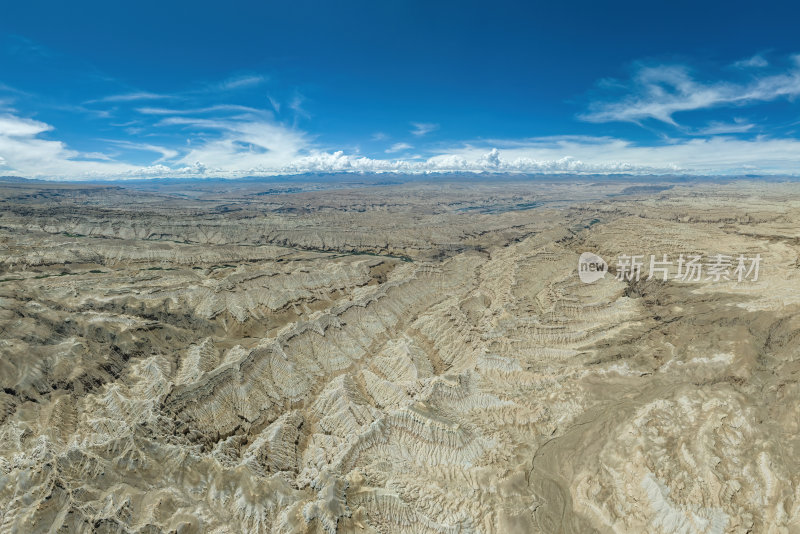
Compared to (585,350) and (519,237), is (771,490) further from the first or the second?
(519,237)

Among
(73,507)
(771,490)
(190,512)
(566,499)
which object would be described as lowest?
(566,499)

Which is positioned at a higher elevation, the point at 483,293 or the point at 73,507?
the point at 73,507

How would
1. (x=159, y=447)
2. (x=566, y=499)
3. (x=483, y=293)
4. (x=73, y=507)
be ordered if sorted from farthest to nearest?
1. (x=483, y=293)
2. (x=566, y=499)
3. (x=159, y=447)
4. (x=73, y=507)

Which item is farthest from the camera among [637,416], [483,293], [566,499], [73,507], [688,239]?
[688,239]

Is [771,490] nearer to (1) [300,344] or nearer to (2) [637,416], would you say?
(2) [637,416]

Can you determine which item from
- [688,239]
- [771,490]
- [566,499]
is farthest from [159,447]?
[688,239]

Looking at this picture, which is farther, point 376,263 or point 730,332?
point 376,263

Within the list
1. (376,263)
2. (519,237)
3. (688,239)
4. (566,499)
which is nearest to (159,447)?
(566,499)
